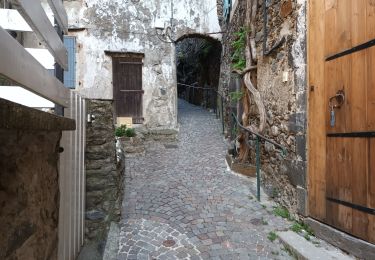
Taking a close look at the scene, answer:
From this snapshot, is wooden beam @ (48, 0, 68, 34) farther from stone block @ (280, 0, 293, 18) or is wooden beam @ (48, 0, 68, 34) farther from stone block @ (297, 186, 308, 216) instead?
stone block @ (297, 186, 308, 216)

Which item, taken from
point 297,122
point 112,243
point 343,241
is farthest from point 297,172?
point 112,243

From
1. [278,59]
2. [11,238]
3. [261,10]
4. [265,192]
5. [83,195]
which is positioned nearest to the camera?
[11,238]

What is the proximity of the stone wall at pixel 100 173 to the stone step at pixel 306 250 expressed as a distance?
1909mm

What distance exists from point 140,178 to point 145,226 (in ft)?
5.23

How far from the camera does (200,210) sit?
11.3 feet

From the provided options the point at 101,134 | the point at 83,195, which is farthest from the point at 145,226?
the point at 101,134

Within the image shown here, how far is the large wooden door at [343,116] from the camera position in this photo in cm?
229

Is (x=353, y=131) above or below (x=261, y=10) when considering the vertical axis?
below

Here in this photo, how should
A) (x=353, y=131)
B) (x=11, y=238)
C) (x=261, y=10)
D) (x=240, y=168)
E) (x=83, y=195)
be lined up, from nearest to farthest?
(x=11, y=238)
(x=353, y=131)
(x=83, y=195)
(x=261, y=10)
(x=240, y=168)

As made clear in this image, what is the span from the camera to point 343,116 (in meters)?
2.56

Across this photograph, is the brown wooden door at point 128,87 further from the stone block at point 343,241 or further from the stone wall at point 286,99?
the stone block at point 343,241

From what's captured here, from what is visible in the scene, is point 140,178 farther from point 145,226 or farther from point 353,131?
point 353,131

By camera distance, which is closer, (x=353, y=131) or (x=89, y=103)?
(x=353, y=131)

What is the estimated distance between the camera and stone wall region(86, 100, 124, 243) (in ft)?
9.75
